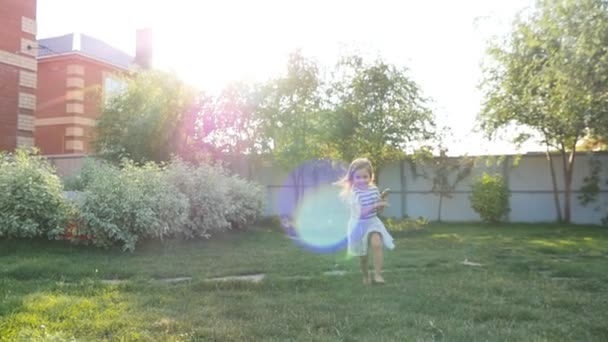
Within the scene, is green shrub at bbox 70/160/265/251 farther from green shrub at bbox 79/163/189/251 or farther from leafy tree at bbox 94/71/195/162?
leafy tree at bbox 94/71/195/162

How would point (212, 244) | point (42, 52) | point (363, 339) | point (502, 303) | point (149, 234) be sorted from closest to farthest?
point (363, 339), point (502, 303), point (149, 234), point (212, 244), point (42, 52)

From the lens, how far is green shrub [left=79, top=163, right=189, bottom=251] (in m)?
8.11

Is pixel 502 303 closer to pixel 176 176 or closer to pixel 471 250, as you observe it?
pixel 471 250

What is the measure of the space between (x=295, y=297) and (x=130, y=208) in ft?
15.2

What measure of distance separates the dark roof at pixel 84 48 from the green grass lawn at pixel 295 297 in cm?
1795

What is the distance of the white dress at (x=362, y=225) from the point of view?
5.70m

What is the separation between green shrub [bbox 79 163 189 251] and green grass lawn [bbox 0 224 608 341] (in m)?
0.36

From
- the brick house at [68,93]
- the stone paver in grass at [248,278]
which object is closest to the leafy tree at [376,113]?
the stone paver in grass at [248,278]

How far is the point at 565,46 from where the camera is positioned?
7895 millimetres

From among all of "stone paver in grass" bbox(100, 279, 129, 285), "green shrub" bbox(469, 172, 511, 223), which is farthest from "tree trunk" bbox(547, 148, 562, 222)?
"stone paver in grass" bbox(100, 279, 129, 285)

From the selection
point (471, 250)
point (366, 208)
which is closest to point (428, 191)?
point (471, 250)

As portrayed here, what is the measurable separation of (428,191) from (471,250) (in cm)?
891

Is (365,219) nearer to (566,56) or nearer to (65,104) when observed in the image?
(566,56)

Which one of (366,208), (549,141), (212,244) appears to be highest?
(549,141)
